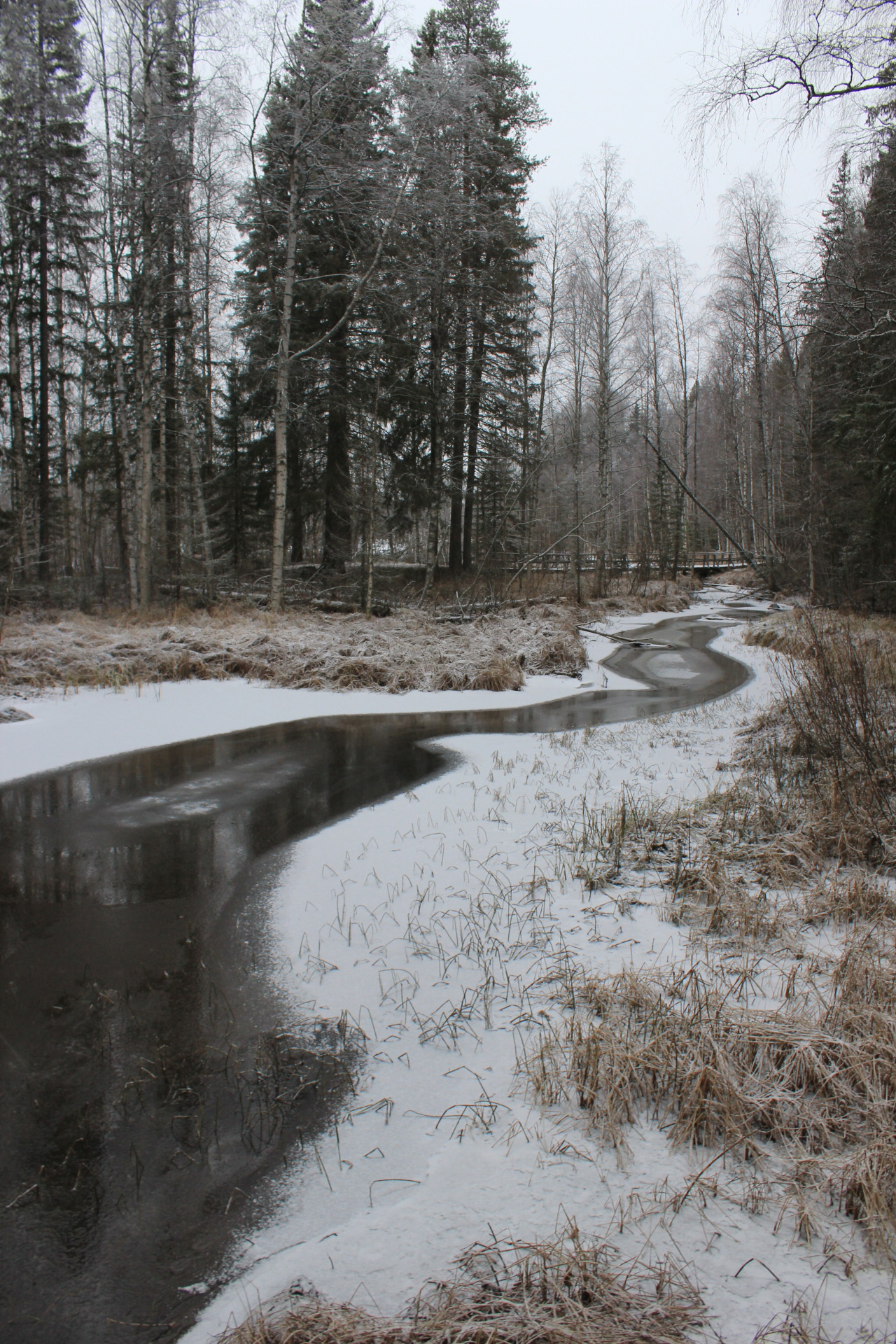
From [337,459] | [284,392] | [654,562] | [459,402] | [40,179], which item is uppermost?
[40,179]

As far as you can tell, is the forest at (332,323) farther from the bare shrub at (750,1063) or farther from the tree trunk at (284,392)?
the bare shrub at (750,1063)

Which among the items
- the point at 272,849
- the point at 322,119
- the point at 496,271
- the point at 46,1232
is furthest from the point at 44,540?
the point at 46,1232

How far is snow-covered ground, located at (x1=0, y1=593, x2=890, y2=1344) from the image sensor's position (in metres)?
1.99

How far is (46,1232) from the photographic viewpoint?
7.06 feet

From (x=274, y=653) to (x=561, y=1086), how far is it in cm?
1059

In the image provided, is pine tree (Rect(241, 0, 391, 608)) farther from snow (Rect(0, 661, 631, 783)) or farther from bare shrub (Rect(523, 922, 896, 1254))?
bare shrub (Rect(523, 922, 896, 1254))

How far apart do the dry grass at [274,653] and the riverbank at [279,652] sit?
0.06 feet

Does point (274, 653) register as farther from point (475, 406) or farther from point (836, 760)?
point (475, 406)

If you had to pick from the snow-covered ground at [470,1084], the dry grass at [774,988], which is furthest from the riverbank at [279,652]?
the dry grass at [774,988]

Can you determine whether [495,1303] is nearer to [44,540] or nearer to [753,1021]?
[753,1021]

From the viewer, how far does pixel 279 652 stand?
12578mm

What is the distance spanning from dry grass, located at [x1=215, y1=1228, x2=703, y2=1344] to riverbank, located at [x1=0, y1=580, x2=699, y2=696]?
31.6ft

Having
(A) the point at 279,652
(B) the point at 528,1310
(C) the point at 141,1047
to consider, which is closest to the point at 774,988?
(B) the point at 528,1310

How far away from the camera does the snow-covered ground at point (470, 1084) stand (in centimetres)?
199
